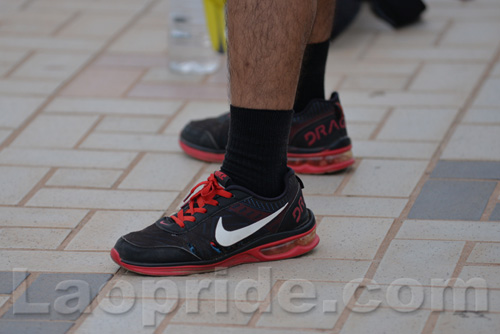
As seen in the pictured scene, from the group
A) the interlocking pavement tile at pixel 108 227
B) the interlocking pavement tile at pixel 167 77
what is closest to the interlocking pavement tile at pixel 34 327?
the interlocking pavement tile at pixel 108 227

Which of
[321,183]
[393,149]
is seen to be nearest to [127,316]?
[321,183]

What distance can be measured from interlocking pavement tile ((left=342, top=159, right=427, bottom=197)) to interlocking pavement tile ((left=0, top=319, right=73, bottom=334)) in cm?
96

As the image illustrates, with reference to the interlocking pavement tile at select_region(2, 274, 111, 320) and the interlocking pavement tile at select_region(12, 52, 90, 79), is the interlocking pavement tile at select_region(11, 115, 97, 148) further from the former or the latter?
the interlocking pavement tile at select_region(2, 274, 111, 320)

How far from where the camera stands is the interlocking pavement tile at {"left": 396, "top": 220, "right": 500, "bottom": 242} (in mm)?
2033

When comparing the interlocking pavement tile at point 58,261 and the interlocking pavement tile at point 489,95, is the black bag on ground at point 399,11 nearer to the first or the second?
the interlocking pavement tile at point 489,95

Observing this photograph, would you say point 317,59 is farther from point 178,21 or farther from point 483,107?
point 178,21

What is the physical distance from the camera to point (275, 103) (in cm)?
186

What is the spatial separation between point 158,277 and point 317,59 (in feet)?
2.86

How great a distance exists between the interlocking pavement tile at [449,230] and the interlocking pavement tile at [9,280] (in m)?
0.90

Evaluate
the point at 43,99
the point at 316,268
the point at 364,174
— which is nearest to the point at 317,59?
the point at 364,174


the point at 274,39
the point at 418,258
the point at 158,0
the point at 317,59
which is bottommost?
the point at 158,0

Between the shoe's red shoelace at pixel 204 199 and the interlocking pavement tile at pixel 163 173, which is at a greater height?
the shoe's red shoelace at pixel 204 199

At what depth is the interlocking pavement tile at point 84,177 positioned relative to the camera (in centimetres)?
241

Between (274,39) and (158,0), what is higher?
(274,39)
